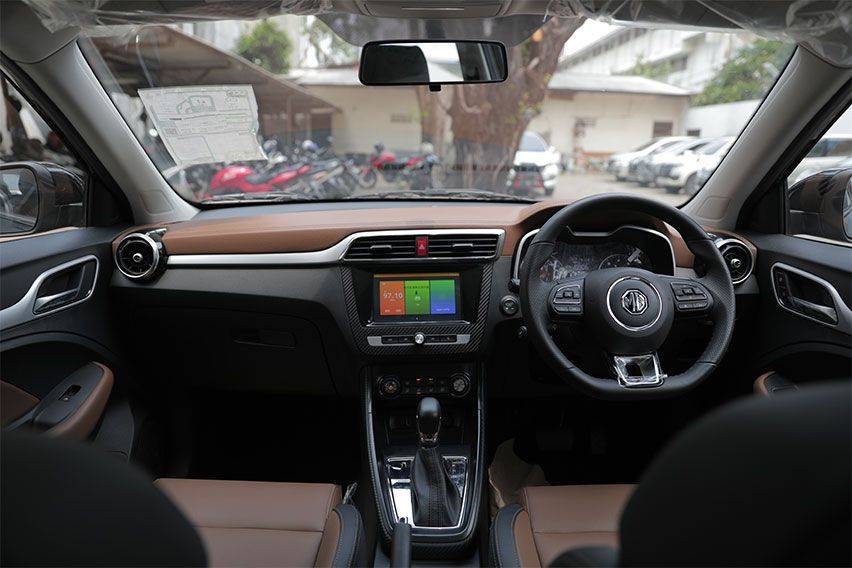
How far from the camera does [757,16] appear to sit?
1.83 metres

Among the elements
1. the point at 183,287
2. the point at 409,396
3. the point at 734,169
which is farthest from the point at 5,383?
the point at 734,169

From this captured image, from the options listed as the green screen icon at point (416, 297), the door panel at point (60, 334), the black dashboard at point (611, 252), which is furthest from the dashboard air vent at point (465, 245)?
the door panel at point (60, 334)

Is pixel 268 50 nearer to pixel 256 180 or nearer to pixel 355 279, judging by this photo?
pixel 256 180

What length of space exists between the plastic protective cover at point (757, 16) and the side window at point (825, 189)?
0.41 metres

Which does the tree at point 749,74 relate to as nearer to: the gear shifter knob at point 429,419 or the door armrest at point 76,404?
the gear shifter knob at point 429,419

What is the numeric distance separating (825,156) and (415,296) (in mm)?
1669

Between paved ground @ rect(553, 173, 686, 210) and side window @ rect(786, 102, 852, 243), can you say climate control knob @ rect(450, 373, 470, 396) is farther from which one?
side window @ rect(786, 102, 852, 243)

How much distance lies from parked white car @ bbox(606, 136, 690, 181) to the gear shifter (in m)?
1.44

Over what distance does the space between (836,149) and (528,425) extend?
1724 mm

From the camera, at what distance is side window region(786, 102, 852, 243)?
232cm

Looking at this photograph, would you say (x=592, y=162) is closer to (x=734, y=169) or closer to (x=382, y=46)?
(x=734, y=169)

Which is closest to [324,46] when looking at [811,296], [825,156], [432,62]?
[432,62]

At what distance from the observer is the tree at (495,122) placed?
2863mm

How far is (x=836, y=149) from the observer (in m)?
2.36
